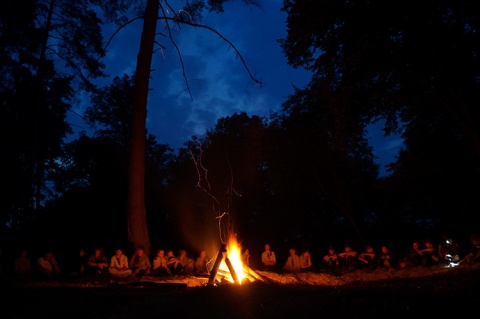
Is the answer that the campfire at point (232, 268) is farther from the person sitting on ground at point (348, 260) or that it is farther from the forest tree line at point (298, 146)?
the person sitting on ground at point (348, 260)

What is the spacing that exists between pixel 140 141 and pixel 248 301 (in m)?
8.54

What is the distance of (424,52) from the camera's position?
40.0ft

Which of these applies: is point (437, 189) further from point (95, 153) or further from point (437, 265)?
point (95, 153)

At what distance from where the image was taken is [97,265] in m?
13.0

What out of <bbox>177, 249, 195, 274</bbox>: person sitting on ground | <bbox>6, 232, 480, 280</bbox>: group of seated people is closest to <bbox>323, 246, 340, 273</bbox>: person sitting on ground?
<bbox>6, 232, 480, 280</bbox>: group of seated people

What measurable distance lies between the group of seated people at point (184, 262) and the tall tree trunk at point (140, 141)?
0.68 meters

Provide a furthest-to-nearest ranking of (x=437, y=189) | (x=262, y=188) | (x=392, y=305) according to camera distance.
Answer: (x=262, y=188), (x=437, y=189), (x=392, y=305)

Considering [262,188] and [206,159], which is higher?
[206,159]

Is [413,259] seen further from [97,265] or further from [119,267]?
[97,265]

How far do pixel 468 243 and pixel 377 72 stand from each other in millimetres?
9224

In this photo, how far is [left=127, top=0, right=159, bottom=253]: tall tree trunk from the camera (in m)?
13.6

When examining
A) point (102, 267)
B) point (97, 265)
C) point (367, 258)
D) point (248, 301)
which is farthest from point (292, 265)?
point (248, 301)

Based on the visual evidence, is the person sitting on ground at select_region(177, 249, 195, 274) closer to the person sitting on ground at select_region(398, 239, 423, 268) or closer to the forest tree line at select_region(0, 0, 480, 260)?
the forest tree line at select_region(0, 0, 480, 260)

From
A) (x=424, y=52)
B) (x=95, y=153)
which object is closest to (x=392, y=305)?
(x=424, y=52)
